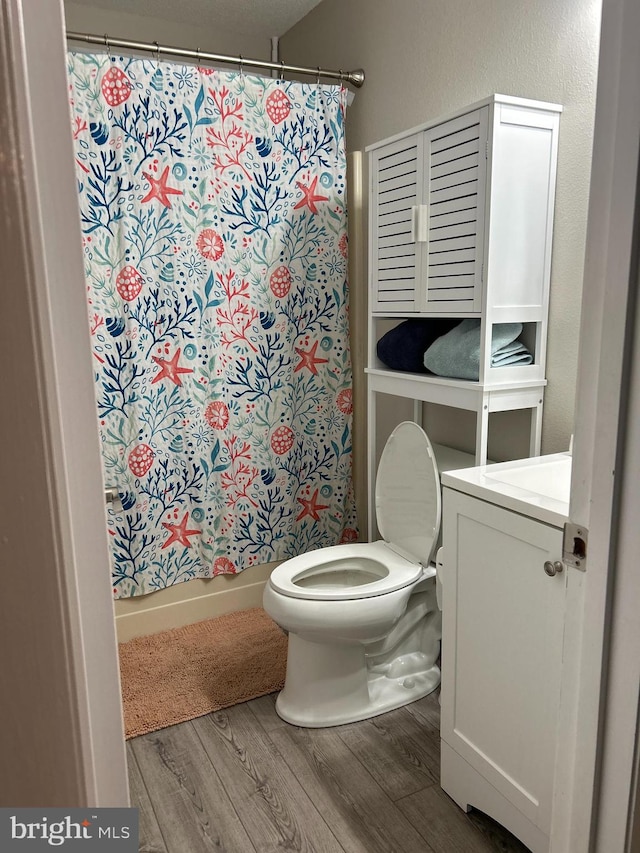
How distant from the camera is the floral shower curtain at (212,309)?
226 cm

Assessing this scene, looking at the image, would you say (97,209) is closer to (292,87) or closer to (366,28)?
(292,87)

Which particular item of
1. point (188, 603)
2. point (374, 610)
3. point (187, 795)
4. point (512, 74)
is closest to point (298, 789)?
point (187, 795)

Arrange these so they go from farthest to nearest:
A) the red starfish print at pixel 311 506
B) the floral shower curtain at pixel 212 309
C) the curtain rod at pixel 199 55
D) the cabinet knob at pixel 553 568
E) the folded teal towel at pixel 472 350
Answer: the red starfish print at pixel 311 506, the floral shower curtain at pixel 212 309, the curtain rod at pixel 199 55, the folded teal towel at pixel 472 350, the cabinet knob at pixel 553 568

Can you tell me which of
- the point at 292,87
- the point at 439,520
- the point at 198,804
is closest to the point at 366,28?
the point at 292,87

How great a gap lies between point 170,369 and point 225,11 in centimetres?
157

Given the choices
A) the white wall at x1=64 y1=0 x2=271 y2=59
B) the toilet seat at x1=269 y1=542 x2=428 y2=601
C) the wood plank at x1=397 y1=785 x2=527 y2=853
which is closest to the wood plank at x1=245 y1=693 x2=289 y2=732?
the toilet seat at x1=269 y1=542 x2=428 y2=601

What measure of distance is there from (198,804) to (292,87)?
94.5 inches

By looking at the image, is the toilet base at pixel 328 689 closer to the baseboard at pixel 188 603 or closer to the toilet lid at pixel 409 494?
the toilet lid at pixel 409 494

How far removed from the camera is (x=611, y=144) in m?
0.77

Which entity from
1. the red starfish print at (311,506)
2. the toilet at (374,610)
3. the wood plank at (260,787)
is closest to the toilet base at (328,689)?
the toilet at (374,610)

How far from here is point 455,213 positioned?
1.91m

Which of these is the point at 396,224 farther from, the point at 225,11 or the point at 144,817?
the point at 144,817

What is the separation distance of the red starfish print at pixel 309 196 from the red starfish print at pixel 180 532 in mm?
1309

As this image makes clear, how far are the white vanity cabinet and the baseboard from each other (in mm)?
1252
